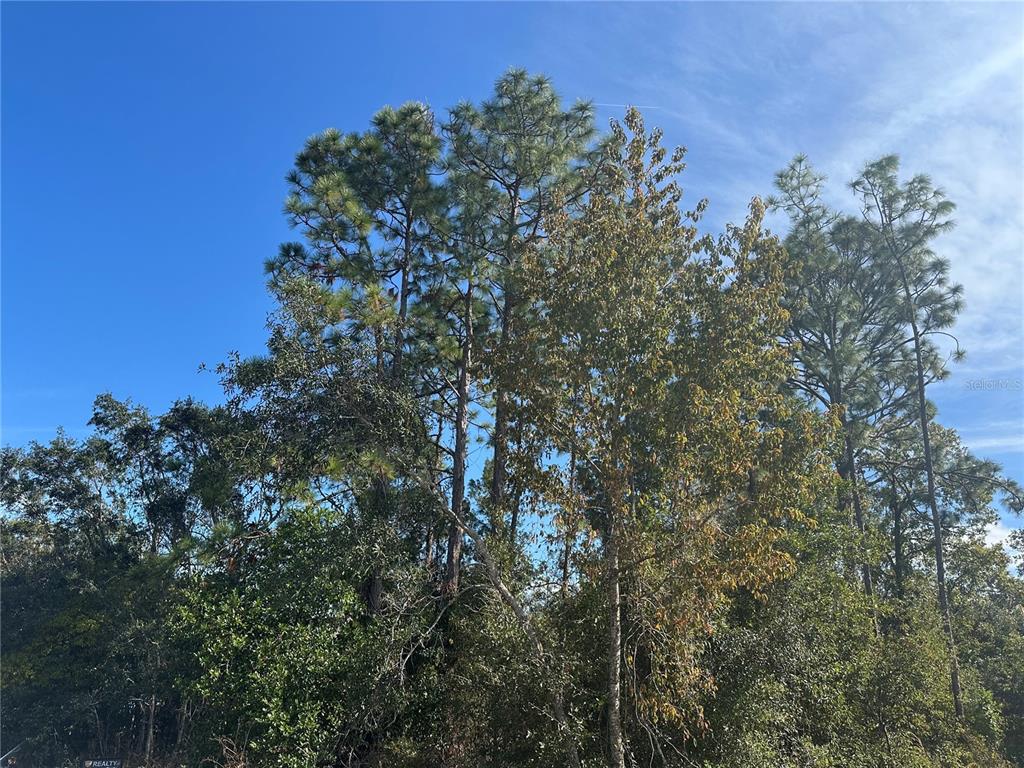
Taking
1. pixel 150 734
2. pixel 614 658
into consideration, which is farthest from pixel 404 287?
pixel 150 734

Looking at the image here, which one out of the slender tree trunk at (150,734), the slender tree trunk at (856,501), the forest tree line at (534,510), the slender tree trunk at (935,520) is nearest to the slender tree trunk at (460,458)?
the forest tree line at (534,510)

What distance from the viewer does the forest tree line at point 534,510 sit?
8.30m

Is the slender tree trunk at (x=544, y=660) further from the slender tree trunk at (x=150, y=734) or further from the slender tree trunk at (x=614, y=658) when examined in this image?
the slender tree trunk at (x=150, y=734)

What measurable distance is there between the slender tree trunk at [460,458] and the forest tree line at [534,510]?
100 millimetres

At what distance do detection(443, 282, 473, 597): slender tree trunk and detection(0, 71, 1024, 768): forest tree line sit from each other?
0.10 m

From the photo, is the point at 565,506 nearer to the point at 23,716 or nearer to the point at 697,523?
the point at 697,523

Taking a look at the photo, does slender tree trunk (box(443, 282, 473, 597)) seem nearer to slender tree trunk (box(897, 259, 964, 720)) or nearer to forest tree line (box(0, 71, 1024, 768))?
forest tree line (box(0, 71, 1024, 768))

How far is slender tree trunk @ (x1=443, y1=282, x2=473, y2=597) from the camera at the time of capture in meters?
11.9

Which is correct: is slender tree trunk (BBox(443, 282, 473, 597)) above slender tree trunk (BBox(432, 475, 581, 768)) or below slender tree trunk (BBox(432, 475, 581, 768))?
above

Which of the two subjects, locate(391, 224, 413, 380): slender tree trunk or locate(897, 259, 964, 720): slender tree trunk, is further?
locate(897, 259, 964, 720): slender tree trunk

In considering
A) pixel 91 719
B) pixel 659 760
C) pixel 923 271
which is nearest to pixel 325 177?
pixel 659 760

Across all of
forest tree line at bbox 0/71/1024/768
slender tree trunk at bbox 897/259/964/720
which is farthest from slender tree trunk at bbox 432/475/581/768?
slender tree trunk at bbox 897/259/964/720

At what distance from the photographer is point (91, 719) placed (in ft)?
68.1

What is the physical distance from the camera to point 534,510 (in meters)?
9.12
